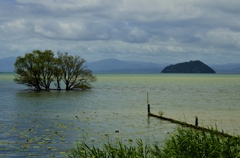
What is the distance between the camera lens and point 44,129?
37.2 meters

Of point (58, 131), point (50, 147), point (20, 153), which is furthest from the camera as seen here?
point (58, 131)

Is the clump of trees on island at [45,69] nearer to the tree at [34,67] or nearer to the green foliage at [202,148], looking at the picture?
the tree at [34,67]

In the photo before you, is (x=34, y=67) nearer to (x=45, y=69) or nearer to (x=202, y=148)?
(x=45, y=69)

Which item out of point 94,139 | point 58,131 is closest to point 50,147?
point 94,139

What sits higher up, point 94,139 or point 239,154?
point 239,154

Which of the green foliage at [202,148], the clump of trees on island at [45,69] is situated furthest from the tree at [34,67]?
the green foliage at [202,148]

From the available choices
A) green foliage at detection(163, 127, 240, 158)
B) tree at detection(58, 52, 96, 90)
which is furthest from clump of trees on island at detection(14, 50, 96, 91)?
green foliage at detection(163, 127, 240, 158)

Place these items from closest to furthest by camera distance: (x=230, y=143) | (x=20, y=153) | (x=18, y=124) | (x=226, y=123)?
(x=230, y=143) < (x=20, y=153) < (x=18, y=124) < (x=226, y=123)

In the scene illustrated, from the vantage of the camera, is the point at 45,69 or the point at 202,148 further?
the point at 45,69

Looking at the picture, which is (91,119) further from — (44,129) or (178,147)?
(178,147)

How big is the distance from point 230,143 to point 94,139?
1709cm

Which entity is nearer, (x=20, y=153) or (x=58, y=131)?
(x=20, y=153)

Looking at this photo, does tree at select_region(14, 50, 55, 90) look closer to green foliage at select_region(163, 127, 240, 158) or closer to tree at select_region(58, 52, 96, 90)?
tree at select_region(58, 52, 96, 90)

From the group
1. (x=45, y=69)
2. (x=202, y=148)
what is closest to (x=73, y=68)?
(x=45, y=69)
